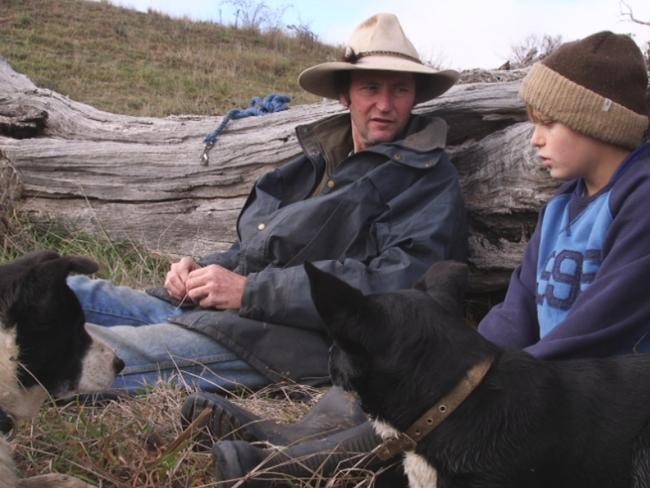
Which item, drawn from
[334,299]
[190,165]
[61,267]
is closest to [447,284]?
[334,299]

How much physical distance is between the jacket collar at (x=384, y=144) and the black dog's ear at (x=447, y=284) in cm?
145

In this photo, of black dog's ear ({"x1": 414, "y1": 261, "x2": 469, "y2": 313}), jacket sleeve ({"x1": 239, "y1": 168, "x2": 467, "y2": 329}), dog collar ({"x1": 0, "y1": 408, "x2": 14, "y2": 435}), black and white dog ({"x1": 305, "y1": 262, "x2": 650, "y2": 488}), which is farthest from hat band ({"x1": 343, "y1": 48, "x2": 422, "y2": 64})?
dog collar ({"x1": 0, "y1": 408, "x2": 14, "y2": 435})

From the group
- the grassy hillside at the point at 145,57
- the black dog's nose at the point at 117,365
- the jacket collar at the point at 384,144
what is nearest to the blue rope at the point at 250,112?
the jacket collar at the point at 384,144

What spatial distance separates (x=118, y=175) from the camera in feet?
19.6

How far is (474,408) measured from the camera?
2297 millimetres

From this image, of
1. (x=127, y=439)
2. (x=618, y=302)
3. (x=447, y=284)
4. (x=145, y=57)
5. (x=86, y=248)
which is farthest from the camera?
(x=145, y=57)

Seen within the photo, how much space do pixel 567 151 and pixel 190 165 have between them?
3331 mm

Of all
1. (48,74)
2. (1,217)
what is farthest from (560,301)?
(48,74)

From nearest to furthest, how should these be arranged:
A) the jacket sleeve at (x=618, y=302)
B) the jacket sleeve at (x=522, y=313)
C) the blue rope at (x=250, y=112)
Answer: the jacket sleeve at (x=618, y=302) < the jacket sleeve at (x=522, y=313) < the blue rope at (x=250, y=112)

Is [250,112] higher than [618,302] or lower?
higher

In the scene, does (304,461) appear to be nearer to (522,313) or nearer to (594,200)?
(522,313)

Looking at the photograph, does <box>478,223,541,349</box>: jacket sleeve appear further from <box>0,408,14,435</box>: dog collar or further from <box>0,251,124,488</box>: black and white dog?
<box>0,408,14,435</box>: dog collar

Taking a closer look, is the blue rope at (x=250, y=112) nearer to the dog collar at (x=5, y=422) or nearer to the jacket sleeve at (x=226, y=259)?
the jacket sleeve at (x=226, y=259)

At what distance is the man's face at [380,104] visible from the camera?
4.18 metres
